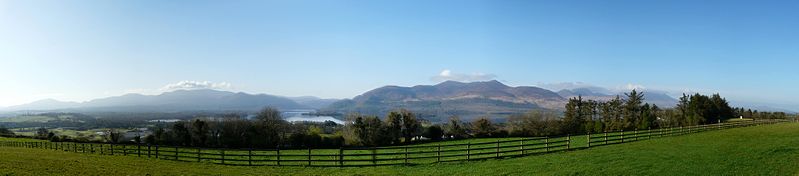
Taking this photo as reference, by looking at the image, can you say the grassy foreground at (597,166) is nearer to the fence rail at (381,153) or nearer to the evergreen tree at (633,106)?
the fence rail at (381,153)

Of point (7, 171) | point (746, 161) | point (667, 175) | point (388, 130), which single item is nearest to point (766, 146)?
point (746, 161)

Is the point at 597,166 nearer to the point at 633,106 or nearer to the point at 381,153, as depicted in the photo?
the point at 381,153

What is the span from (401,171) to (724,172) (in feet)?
44.9

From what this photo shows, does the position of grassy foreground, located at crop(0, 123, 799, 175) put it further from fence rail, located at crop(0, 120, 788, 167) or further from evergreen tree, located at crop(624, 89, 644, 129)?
evergreen tree, located at crop(624, 89, 644, 129)

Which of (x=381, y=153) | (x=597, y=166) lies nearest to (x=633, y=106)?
(x=381, y=153)

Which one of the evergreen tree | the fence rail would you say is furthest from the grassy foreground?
the evergreen tree

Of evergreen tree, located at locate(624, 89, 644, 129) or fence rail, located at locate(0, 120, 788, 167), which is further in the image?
evergreen tree, located at locate(624, 89, 644, 129)

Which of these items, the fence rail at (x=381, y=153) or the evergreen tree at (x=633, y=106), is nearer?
the fence rail at (x=381, y=153)

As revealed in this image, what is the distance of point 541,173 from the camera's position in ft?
67.1

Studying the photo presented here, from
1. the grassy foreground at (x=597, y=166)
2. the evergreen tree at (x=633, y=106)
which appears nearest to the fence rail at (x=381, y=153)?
the grassy foreground at (x=597, y=166)

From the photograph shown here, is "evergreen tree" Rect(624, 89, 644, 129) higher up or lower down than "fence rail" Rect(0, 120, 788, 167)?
higher up

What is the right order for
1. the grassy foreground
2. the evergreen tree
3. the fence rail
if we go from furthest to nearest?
1. the evergreen tree
2. the fence rail
3. the grassy foreground

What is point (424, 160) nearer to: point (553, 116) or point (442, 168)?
point (442, 168)

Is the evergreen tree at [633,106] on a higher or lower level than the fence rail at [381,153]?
higher
